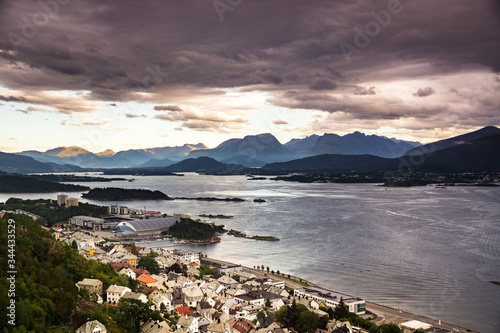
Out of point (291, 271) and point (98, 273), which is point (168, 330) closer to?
point (98, 273)

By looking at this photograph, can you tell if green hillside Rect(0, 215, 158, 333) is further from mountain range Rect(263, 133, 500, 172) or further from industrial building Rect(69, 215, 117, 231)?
mountain range Rect(263, 133, 500, 172)

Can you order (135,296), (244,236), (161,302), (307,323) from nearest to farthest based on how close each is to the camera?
(307,323), (135,296), (161,302), (244,236)

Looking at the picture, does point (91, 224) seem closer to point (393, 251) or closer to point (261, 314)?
point (393, 251)

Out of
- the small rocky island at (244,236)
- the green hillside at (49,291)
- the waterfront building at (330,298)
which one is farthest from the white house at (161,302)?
the small rocky island at (244,236)

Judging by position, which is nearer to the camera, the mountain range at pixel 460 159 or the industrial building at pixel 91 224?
the industrial building at pixel 91 224

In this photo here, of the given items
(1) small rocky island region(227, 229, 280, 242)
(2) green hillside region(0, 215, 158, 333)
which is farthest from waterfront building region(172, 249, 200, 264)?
(1) small rocky island region(227, 229, 280, 242)

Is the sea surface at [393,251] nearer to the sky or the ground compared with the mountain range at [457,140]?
nearer to the ground

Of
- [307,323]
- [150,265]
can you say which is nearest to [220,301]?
[307,323]

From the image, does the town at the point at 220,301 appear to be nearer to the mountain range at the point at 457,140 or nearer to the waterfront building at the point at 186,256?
the waterfront building at the point at 186,256

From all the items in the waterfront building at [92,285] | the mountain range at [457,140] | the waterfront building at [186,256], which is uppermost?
the mountain range at [457,140]
